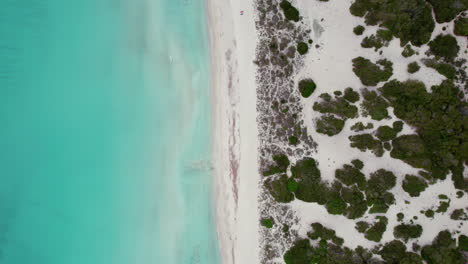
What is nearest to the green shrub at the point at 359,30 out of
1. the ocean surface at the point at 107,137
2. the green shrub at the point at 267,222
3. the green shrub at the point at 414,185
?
the green shrub at the point at 414,185

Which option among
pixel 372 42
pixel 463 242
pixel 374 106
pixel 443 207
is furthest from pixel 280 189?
pixel 463 242

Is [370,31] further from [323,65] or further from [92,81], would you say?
[92,81]

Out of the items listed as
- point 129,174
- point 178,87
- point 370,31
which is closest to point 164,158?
point 129,174

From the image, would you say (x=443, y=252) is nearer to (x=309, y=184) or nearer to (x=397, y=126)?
(x=397, y=126)

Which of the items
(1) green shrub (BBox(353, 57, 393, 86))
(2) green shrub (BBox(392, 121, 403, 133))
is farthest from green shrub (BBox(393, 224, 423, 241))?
(1) green shrub (BBox(353, 57, 393, 86))

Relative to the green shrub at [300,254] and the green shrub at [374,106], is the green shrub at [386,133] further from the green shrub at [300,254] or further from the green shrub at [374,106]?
the green shrub at [300,254]

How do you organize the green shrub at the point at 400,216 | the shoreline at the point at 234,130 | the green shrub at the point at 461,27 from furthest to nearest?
the shoreline at the point at 234,130 → the green shrub at the point at 400,216 → the green shrub at the point at 461,27
